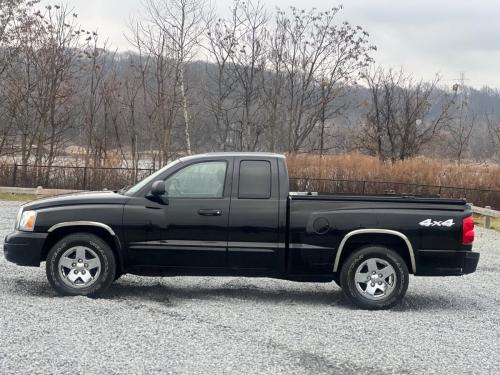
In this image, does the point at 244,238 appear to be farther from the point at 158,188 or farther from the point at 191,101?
the point at 191,101

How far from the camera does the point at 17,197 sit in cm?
2164

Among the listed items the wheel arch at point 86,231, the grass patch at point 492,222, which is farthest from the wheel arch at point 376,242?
the grass patch at point 492,222

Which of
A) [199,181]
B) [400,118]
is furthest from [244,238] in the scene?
[400,118]

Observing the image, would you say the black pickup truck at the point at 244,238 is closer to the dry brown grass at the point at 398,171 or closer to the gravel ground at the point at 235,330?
the gravel ground at the point at 235,330

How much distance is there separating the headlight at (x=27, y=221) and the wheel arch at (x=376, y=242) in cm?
364

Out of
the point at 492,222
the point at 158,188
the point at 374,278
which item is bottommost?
the point at 374,278

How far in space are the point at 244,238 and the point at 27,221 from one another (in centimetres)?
261

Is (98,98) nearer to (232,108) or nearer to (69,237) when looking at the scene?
(232,108)

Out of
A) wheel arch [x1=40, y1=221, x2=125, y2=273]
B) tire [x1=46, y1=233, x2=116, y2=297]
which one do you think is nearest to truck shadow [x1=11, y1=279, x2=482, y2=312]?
tire [x1=46, y1=233, x2=116, y2=297]

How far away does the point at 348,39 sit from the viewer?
105 ft

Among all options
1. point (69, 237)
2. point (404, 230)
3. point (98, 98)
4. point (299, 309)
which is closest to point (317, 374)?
point (299, 309)

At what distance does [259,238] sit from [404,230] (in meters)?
1.73

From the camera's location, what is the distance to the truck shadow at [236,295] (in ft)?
23.6

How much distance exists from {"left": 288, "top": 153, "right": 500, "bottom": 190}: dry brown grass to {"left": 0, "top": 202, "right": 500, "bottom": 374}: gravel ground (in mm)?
16593
